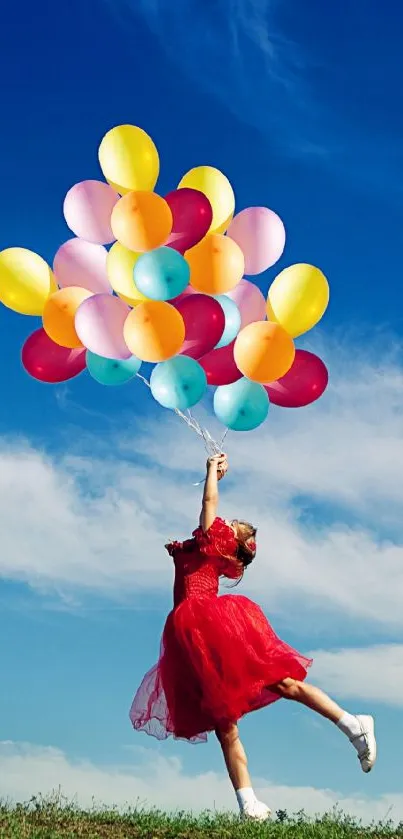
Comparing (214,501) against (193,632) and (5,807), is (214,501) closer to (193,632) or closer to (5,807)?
(193,632)

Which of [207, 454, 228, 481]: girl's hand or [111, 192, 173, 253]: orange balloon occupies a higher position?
[111, 192, 173, 253]: orange balloon

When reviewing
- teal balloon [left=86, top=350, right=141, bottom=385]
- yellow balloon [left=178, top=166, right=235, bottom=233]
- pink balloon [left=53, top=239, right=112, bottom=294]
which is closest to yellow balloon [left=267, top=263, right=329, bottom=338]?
yellow balloon [left=178, top=166, right=235, bottom=233]

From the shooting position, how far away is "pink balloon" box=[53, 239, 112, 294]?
262 inches

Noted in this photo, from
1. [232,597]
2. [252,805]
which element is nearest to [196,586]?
[232,597]

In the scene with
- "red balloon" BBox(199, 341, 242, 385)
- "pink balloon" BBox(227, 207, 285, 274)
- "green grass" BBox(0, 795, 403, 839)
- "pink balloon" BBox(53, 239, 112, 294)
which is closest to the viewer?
"green grass" BBox(0, 795, 403, 839)

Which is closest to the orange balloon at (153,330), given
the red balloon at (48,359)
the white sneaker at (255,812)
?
the red balloon at (48,359)

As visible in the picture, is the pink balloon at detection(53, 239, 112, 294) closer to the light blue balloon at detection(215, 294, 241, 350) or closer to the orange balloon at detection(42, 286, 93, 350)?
the orange balloon at detection(42, 286, 93, 350)

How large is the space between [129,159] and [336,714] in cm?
405

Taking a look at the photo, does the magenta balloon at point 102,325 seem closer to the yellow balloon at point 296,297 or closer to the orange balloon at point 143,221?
the orange balloon at point 143,221

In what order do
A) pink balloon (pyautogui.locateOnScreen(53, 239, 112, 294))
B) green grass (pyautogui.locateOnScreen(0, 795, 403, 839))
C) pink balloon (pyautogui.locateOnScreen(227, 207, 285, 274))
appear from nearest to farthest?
green grass (pyautogui.locateOnScreen(0, 795, 403, 839)), pink balloon (pyautogui.locateOnScreen(53, 239, 112, 294)), pink balloon (pyautogui.locateOnScreen(227, 207, 285, 274))

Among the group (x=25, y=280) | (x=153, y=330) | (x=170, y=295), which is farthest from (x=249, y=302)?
(x=25, y=280)

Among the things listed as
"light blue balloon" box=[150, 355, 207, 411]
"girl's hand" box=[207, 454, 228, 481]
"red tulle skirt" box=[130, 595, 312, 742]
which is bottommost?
"red tulle skirt" box=[130, 595, 312, 742]

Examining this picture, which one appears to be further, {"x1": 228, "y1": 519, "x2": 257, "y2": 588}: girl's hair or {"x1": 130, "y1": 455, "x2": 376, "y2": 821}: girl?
{"x1": 228, "y1": 519, "x2": 257, "y2": 588}: girl's hair

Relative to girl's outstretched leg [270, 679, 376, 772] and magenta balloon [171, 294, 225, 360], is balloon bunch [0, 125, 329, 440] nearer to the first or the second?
magenta balloon [171, 294, 225, 360]
